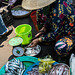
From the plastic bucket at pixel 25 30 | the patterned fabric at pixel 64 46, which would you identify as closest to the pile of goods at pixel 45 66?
the patterned fabric at pixel 64 46

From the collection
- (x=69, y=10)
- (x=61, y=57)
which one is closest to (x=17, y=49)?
(x=61, y=57)

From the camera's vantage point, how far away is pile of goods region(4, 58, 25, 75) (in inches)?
76.9

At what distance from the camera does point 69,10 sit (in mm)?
1976

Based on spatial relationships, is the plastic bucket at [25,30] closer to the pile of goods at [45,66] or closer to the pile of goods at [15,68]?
the pile of goods at [15,68]

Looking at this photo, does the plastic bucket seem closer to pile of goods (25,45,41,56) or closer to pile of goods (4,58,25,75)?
pile of goods (25,45,41,56)

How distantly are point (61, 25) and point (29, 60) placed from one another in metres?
1.02

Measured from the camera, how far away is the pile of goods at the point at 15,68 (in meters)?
1.95

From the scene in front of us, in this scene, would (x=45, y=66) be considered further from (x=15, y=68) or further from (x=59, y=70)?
(x=15, y=68)

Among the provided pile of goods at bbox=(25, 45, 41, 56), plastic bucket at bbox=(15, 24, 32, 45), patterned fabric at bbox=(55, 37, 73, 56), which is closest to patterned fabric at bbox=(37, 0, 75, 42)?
patterned fabric at bbox=(55, 37, 73, 56)

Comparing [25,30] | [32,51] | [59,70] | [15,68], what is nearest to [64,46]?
[59,70]

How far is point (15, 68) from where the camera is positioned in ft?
6.55

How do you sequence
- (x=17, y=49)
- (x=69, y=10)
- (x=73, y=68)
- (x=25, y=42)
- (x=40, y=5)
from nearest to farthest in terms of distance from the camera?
(x=73, y=68), (x=40, y=5), (x=69, y=10), (x=17, y=49), (x=25, y=42)

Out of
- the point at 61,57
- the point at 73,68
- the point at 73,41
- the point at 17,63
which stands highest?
the point at 73,68

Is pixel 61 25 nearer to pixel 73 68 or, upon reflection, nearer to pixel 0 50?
pixel 73 68
